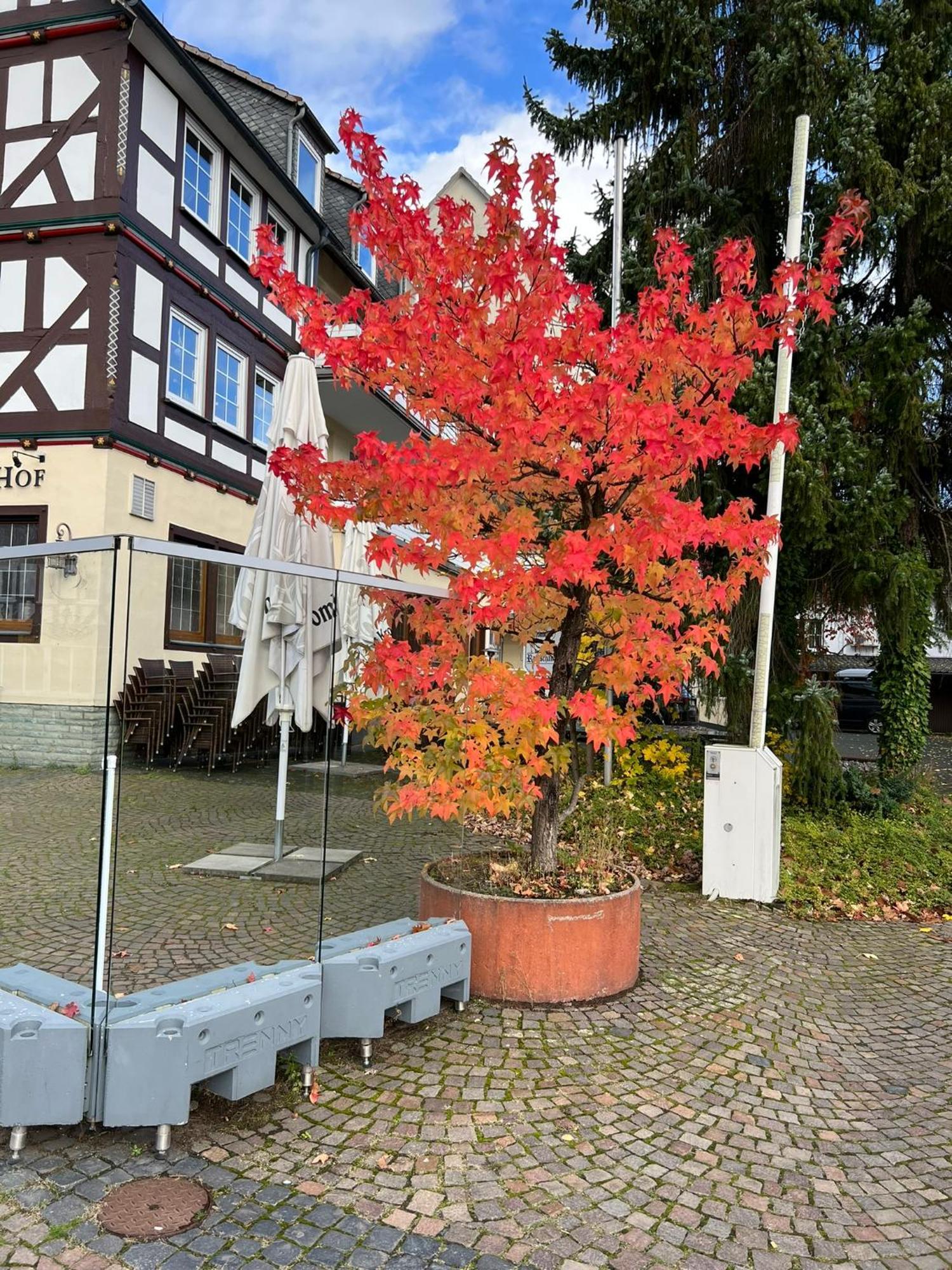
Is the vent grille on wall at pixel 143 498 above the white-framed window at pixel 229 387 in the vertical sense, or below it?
below

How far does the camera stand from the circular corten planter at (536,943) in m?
4.36

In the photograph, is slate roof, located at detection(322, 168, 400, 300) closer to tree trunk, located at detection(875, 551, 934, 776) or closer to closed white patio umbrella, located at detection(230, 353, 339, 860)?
tree trunk, located at detection(875, 551, 934, 776)

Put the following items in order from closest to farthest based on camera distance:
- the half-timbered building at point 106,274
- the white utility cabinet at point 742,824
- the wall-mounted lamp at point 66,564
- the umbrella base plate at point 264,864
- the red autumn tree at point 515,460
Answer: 1. the wall-mounted lamp at point 66,564
2. the umbrella base plate at point 264,864
3. the red autumn tree at point 515,460
4. the white utility cabinet at point 742,824
5. the half-timbered building at point 106,274

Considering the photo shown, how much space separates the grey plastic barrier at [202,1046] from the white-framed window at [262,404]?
1314cm

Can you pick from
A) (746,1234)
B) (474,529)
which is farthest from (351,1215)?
(474,529)

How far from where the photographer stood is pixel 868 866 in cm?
759

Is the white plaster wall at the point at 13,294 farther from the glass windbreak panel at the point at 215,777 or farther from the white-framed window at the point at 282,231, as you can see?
the glass windbreak panel at the point at 215,777

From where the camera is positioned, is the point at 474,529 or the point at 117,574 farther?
the point at 474,529

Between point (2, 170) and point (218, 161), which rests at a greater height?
point (218, 161)

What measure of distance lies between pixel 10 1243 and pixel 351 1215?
91 cm

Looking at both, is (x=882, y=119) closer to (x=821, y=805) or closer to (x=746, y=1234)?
(x=821, y=805)

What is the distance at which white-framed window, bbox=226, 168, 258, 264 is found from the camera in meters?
14.7

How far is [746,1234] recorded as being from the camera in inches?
A: 107

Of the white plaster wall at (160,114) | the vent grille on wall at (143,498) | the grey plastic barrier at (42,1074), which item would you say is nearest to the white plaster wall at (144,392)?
the vent grille on wall at (143,498)
